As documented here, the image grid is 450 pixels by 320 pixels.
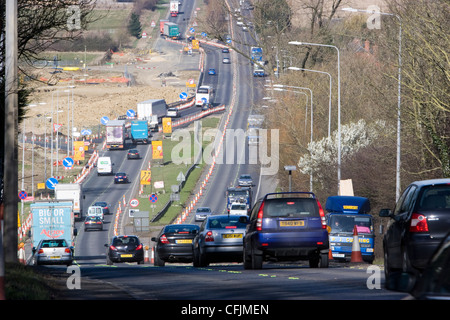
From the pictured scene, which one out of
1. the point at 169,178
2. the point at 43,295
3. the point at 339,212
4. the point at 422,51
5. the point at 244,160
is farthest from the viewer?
the point at 244,160

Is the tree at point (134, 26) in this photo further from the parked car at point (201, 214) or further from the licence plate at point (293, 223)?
the licence plate at point (293, 223)

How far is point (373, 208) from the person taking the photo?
49406mm

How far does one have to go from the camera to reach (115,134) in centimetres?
10006

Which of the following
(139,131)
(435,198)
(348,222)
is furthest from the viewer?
(139,131)

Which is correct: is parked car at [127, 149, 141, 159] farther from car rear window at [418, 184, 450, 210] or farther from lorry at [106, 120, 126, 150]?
car rear window at [418, 184, 450, 210]

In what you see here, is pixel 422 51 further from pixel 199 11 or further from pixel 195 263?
pixel 199 11

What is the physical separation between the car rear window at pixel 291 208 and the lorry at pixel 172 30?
512 ft

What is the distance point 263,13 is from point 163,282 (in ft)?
156

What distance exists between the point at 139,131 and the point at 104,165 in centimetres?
1399

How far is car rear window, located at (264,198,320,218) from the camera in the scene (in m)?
21.1

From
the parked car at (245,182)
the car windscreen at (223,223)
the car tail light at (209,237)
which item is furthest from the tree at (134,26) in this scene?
the car tail light at (209,237)

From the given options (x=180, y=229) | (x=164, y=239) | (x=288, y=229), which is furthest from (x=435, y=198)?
(x=180, y=229)

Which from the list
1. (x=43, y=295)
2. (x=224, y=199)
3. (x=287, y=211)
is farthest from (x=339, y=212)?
(x=224, y=199)

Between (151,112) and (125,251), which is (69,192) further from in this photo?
(151,112)
